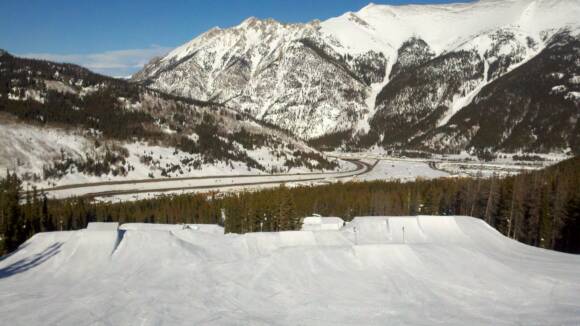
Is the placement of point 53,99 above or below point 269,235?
above

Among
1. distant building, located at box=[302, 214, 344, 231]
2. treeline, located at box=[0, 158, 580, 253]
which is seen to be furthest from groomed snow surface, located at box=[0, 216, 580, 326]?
distant building, located at box=[302, 214, 344, 231]

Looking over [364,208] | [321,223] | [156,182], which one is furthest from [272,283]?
[156,182]

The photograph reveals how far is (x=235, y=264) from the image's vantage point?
43719 mm

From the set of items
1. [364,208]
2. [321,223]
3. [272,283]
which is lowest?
[364,208]

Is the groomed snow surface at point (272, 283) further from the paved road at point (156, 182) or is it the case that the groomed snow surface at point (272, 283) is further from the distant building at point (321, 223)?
the paved road at point (156, 182)

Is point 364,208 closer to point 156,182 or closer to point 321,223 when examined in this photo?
point 321,223

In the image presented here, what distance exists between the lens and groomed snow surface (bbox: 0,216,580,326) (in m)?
31.3

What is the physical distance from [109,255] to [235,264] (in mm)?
12402

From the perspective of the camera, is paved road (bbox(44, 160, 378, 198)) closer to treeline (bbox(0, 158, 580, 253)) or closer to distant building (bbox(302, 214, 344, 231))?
treeline (bbox(0, 158, 580, 253))

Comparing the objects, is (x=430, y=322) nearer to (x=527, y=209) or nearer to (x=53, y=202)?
(x=527, y=209)

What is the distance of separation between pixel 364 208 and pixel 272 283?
70.8 meters

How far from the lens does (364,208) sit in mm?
107000

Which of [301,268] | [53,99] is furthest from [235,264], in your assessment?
[53,99]

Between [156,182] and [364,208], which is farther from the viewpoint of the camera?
[156,182]
